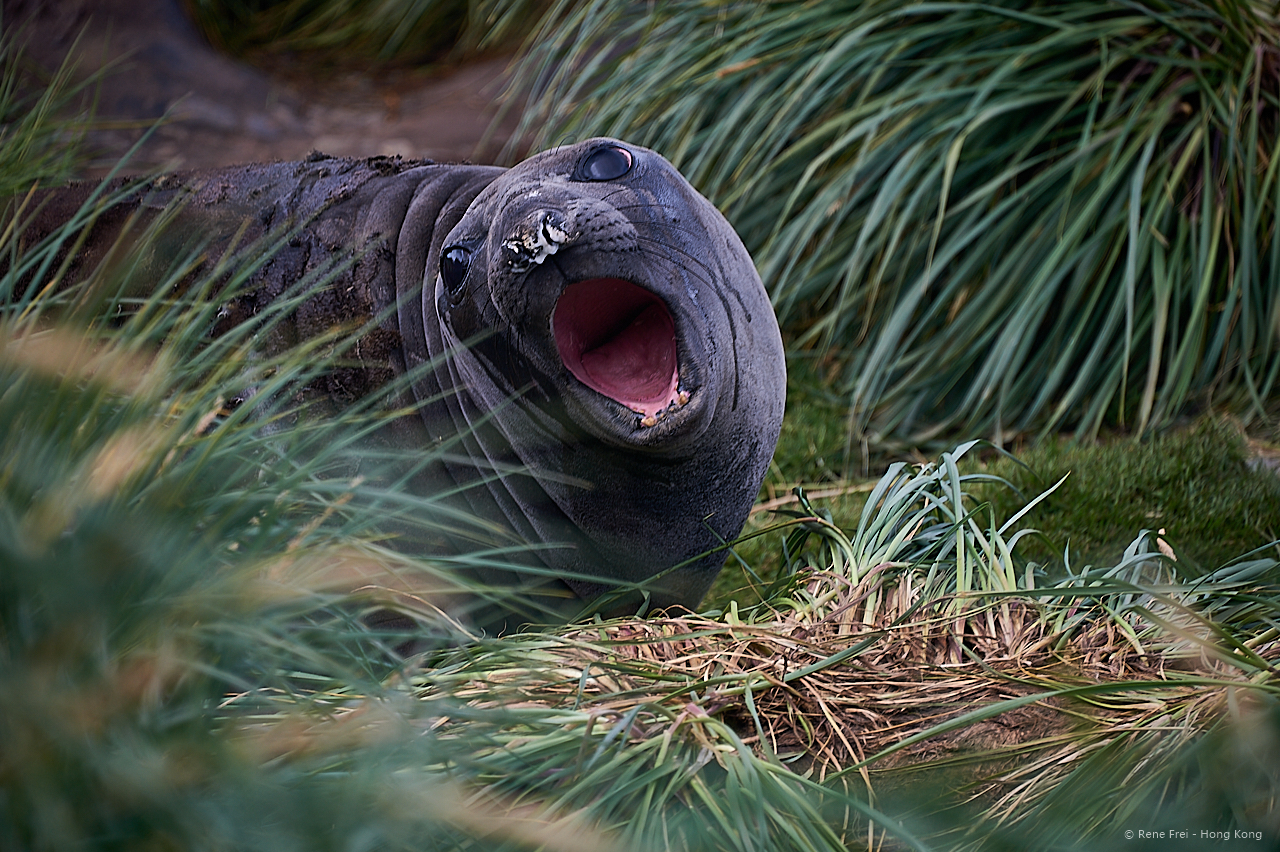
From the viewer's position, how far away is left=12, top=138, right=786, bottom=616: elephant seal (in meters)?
2.34

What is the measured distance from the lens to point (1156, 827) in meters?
1.25

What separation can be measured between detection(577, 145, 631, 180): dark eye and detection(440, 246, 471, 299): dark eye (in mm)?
345

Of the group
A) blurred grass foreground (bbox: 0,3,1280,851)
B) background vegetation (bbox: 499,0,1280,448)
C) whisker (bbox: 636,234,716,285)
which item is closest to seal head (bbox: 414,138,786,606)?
whisker (bbox: 636,234,716,285)

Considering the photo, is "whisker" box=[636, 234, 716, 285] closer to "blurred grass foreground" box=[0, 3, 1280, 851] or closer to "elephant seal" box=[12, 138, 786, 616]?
"elephant seal" box=[12, 138, 786, 616]

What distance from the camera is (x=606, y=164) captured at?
2594 millimetres

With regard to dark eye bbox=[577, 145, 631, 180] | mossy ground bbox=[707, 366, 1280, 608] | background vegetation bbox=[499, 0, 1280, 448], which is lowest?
mossy ground bbox=[707, 366, 1280, 608]

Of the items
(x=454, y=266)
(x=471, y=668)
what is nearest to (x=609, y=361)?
(x=454, y=266)

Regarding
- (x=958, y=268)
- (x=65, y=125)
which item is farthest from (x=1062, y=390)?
(x=65, y=125)

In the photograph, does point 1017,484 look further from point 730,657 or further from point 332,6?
point 332,6

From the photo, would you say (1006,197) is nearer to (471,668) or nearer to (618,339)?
(618,339)

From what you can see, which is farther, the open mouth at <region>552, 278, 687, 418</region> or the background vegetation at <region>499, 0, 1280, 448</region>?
the background vegetation at <region>499, 0, 1280, 448</region>

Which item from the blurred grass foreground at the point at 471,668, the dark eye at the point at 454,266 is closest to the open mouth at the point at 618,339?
the dark eye at the point at 454,266

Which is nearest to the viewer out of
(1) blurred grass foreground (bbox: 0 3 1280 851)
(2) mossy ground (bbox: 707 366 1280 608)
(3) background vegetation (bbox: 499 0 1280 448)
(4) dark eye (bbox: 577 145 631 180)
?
(1) blurred grass foreground (bbox: 0 3 1280 851)

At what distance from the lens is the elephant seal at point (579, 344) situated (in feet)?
7.69
